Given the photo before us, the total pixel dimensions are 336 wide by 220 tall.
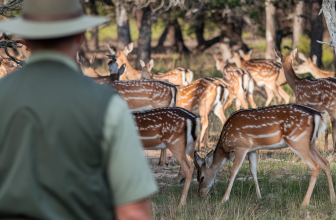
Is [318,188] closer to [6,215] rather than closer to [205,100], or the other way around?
[205,100]

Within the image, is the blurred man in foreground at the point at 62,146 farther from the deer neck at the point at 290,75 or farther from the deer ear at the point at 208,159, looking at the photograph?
the deer neck at the point at 290,75

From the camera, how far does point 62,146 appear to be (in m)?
1.32

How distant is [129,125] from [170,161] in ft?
18.7

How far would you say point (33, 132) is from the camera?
1.31m

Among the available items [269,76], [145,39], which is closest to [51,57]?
[269,76]

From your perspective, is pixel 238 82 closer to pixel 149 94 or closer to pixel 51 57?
pixel 149 94

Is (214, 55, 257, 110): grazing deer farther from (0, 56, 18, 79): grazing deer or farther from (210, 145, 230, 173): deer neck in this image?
(0, 56, 18, 79): grazing deer

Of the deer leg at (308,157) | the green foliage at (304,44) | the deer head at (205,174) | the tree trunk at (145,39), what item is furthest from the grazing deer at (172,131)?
the green foliage at (304,44)

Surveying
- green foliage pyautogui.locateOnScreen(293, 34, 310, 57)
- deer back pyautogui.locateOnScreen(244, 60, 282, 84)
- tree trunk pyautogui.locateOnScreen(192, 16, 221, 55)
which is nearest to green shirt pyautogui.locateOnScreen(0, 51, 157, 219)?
deer back pyautogui.locateOnScreen(244, 60, 282, 84)

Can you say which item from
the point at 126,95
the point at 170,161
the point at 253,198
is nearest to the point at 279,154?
the point at 170,161

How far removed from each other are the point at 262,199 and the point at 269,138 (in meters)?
0.69

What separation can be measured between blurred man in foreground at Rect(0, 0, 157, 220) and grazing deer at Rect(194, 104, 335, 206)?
3731 millimetres

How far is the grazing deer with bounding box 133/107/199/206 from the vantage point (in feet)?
17.3

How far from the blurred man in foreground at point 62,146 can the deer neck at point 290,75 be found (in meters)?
7.25
